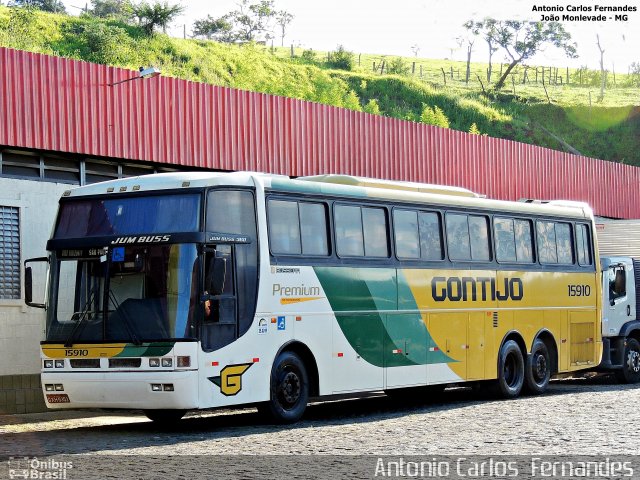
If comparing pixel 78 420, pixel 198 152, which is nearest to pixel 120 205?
pixel 78 420

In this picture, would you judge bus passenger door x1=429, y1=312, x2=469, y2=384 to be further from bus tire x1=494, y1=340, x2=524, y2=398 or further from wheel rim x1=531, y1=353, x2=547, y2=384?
wheel rim x1=531, y1=353, x2=547, y2=384

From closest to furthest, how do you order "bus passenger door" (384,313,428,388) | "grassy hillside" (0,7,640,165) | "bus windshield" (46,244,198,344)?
"bus windshield" (46,244,198,344) < "bus passenger door" (384,313,428,388) < "grassy hillside" (0,7,640,165)

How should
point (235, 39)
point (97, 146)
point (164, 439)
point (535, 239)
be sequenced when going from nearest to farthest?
1. point (164, 439)
2. point (97, 146)
3. point (535, 239)
4. point (235, 39)

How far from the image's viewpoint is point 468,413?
17.2 meters

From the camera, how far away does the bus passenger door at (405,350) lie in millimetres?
17938

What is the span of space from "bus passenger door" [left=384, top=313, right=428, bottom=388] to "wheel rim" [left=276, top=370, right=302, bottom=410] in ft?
7.18

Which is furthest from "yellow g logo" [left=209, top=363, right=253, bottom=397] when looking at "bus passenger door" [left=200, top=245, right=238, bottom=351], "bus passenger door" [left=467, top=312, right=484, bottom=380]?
"bus passenger door" [left=467, top=312, right=484, bottom=380]

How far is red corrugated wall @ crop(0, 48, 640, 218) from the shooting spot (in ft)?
63.4

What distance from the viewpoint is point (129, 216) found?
49.8 ft

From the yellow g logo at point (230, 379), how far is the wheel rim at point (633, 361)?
12777mm

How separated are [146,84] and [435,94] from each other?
7117cm

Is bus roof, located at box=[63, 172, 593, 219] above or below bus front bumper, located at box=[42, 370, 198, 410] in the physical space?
above

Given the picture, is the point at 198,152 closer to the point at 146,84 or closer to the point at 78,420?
the point at 146,84

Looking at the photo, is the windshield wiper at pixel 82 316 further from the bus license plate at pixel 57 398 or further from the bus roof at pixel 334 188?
the bus roof at pixel 334 188
